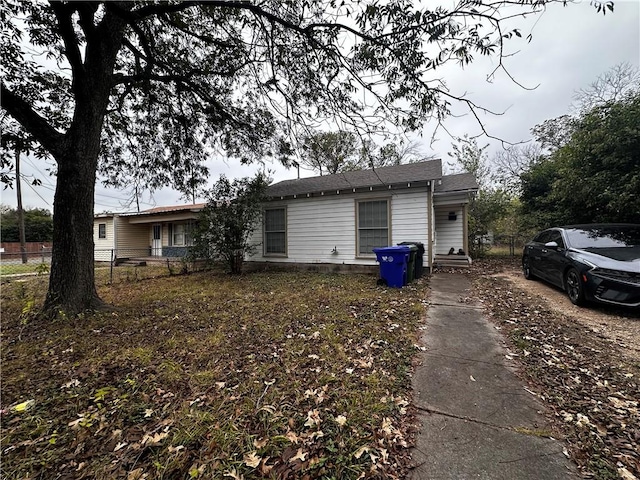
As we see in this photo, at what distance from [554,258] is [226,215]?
8.87 metres

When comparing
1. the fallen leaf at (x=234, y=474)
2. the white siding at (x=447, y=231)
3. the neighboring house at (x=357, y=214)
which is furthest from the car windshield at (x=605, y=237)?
the fallen leaf at (x=234, y=474)

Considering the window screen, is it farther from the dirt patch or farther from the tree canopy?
the tree canopy

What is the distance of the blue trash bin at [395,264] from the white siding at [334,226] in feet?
5.59

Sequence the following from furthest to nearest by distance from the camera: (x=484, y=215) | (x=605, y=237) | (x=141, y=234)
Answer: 1. (x=141, y=234)
2. (x=484, y=215)
3. (x=605, y=237)

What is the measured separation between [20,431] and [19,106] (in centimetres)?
504

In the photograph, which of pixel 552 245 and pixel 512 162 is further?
pixel 512 162

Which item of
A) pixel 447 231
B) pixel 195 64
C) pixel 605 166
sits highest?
pixel 195 64

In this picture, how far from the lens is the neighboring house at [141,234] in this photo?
15.7 metres

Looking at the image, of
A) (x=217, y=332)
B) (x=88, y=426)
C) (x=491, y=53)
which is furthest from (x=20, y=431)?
(x=491, y=53)

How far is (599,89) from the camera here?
11.5 metres

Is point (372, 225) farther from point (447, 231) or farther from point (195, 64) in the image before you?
point (195, 64)

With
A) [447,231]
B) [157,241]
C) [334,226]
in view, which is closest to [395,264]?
[334,226]

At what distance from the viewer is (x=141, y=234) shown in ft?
58.0

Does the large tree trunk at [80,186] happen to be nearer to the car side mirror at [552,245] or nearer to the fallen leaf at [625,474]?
the fallen leaf at [625,474]
